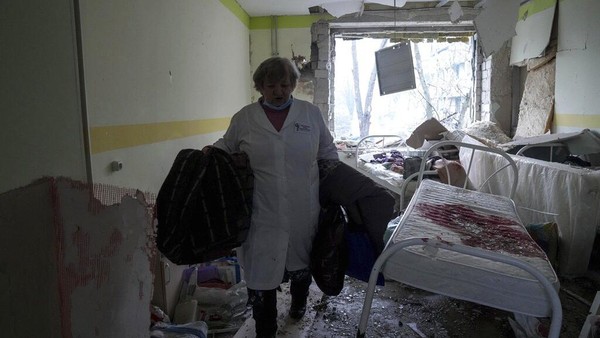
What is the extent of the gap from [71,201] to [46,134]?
0.17m

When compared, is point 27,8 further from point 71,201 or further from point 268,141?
point 268,141

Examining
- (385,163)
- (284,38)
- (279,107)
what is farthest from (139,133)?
(284,38)

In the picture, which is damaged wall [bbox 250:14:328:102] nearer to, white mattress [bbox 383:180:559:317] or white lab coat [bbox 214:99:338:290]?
white lab coat [bbox 214:99:338:290]

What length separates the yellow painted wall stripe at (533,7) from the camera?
4.21 m

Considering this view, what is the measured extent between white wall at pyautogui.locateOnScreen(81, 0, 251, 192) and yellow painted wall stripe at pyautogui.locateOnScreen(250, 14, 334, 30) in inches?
56.7

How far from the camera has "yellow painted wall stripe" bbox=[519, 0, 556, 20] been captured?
13.8 feet

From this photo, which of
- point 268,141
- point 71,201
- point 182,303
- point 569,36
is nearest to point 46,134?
point 71,201

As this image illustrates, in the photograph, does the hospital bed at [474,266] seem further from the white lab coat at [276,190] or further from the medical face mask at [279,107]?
the medical face mask at [279,107]

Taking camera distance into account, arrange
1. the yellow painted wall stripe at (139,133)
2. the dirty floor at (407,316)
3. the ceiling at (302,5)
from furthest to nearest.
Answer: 1. the ceiling at (302,5)
2. the dirty floor at (407,316)
3. the yellow painted wall stripe at (139,133)

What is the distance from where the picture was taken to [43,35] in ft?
2.89

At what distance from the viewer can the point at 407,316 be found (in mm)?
2336

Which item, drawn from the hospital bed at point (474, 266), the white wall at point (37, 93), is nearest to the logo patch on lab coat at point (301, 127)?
the hospital bed at point (474, 266)

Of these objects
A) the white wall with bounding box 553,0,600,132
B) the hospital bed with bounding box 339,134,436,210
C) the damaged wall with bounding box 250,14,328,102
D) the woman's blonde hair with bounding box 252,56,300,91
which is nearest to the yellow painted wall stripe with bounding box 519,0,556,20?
the white wall with bounding box 553,0,600,132

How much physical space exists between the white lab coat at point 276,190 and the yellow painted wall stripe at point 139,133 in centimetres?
55
